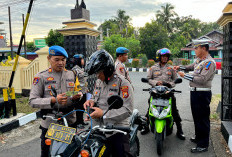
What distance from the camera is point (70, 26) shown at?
21.5 feet

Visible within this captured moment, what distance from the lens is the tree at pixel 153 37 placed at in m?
28.7

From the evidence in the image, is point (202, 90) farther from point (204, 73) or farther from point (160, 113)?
point (160, 113)

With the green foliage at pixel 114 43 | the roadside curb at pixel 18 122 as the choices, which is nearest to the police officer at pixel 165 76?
the roadside curb at pixel 18 122

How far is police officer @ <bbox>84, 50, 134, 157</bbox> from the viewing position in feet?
6.28

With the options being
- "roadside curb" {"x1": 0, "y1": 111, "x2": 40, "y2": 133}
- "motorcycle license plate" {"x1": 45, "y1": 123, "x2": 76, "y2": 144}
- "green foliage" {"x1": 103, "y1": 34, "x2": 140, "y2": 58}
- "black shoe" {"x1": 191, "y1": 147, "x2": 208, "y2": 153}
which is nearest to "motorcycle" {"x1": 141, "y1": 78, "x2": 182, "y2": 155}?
"black shoe" {"x1": 191, "y1": 147, "x2": 208, "y2": 153}

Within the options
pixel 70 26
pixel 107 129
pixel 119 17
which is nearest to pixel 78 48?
pixel 70 26

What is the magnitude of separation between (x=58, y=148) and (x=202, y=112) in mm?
2652

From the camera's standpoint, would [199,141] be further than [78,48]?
No

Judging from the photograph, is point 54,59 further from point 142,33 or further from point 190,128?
point 142,33

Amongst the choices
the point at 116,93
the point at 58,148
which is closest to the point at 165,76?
the point at 116,93

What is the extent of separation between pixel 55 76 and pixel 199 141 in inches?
102

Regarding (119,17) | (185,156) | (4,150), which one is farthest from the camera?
(119,17)

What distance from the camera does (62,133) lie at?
5.32ft

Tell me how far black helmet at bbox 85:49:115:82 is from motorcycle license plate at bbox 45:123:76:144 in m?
0.55
